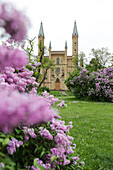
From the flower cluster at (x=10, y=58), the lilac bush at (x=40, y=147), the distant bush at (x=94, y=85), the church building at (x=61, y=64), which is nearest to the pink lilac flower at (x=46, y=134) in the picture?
the lilac bush at (x=40, y=147)

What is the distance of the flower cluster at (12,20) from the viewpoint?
1013 mm

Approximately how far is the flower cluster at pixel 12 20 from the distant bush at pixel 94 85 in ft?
51.2

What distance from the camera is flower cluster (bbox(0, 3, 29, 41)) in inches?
39.9

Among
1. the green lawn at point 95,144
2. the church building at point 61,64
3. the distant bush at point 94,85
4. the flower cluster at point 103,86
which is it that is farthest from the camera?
the church building at point 61,64

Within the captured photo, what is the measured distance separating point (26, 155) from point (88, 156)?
2.12m

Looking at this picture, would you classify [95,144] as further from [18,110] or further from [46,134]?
[18,110]

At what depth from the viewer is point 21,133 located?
203 cm

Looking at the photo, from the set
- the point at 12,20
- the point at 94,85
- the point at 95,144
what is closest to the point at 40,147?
the point at 12,20

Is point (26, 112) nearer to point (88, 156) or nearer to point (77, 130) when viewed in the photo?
point (88, 156)

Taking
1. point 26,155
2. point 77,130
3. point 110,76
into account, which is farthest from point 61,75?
point 26,155

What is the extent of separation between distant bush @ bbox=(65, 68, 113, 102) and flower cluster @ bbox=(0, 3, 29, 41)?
51.2 feet

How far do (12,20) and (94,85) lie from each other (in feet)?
54.7

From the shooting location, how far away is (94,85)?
679 inches

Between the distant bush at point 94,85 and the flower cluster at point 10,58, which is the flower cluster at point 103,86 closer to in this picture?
the distant bush at point 94,85
